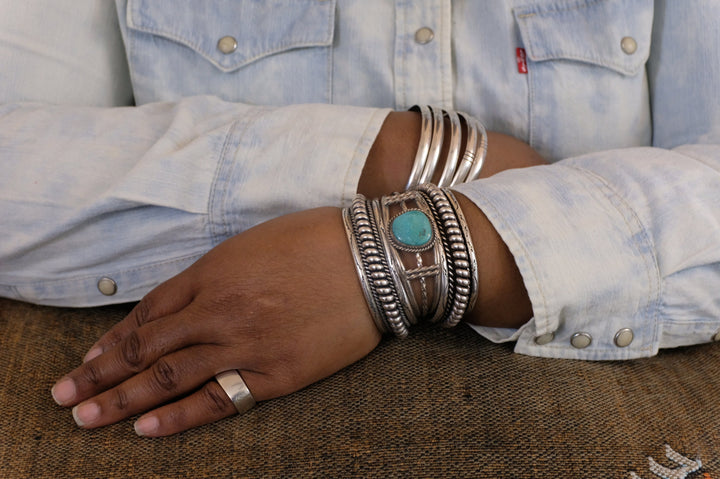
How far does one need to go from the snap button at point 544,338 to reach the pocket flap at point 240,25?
20.1 inches

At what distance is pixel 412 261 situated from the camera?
582 mm

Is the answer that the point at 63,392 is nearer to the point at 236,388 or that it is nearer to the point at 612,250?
the point at 236,388

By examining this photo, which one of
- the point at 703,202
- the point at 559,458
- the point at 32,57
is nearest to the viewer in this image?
the point at 559,458

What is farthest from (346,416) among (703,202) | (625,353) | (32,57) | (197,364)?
(32,57)

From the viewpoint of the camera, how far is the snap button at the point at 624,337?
621mm

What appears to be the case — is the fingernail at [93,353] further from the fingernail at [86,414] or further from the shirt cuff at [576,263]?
the shirt cuff at [576,263]

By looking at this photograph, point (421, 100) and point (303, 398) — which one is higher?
point (421, 100)

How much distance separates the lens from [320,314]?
0.56 meters

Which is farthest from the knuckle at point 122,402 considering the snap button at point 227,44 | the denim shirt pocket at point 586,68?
the denim shirt pocket at point 586,68

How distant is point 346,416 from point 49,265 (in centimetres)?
40

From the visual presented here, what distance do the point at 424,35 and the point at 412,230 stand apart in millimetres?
389

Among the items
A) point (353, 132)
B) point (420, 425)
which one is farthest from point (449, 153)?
point (420, 425)

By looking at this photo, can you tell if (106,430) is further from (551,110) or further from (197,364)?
(551,110)

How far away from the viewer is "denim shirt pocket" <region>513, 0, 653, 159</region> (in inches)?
32.5
